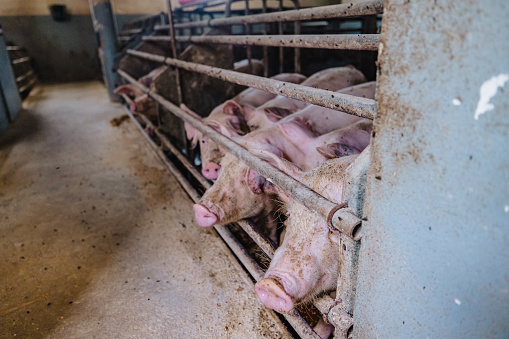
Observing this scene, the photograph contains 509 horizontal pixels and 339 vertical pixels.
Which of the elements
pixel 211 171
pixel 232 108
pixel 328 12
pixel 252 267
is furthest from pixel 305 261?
pixel 232 108

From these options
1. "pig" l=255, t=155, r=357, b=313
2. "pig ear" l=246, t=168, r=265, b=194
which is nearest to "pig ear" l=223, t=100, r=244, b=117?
"pig ear" l=246, t=168, r=265, b=194

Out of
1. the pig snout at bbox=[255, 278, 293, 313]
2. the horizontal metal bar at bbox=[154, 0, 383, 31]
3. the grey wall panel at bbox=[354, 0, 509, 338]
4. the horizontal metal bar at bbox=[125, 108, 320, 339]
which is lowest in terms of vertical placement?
the horizontal metal bar at bbox=[125, 108, 320, 339]

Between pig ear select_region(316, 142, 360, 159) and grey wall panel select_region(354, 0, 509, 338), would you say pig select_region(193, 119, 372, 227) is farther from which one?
grey wall panel select_region(354, 0, 509, 338)

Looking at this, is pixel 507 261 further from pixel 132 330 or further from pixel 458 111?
pixel 132 330

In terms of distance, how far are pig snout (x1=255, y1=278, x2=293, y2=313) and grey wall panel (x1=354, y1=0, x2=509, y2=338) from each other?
398 mm

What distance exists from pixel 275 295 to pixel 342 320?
24 cm

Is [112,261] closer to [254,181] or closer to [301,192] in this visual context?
[254,181]

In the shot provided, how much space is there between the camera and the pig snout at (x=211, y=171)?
2.49 m

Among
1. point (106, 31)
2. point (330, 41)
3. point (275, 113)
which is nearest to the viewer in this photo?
point (330, 41)

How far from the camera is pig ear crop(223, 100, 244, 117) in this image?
2.88 metres

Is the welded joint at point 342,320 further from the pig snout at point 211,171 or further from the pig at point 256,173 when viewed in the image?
the pig snout at point 211,171

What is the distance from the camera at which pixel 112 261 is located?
215 cm

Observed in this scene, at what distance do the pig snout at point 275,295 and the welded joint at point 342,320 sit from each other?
15cm

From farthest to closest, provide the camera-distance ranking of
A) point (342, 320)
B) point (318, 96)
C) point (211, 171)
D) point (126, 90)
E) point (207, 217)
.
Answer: point (126, 90) < point (211, 171) < point (207, 217) < point (318, 96) < point (342, 320)
